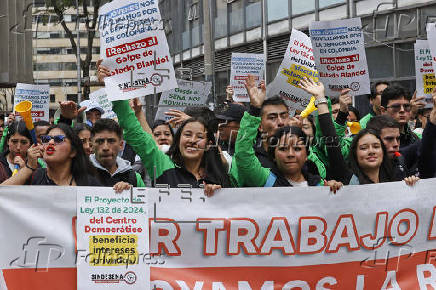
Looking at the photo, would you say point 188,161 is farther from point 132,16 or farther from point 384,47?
point 384,47

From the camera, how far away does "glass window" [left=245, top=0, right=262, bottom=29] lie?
23.7 metres

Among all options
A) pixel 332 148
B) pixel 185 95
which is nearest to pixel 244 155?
pixel 332 148

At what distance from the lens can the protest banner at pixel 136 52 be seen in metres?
5.83

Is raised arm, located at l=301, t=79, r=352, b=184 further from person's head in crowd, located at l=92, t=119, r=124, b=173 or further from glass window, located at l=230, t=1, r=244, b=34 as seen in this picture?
glass window, located at l=230, t=1, r=244, b=34

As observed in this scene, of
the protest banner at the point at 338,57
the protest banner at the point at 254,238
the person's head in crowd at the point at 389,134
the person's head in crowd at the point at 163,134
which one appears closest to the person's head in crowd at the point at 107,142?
the protest banner at the point at 254,238

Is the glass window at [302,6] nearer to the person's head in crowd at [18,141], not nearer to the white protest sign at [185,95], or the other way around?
the white protest sign at [185,95]

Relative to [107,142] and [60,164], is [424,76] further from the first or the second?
[60,164]

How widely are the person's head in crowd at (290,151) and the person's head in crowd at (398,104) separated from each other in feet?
5.53

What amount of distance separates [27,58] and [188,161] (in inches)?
1723

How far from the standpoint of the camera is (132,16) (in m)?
6.13

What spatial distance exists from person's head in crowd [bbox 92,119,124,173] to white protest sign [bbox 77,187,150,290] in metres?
0.76

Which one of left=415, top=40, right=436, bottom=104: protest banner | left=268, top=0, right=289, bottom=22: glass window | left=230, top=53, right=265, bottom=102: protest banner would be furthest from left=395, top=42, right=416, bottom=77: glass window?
left=415, top=40, right=436, bottom=104: protest banner

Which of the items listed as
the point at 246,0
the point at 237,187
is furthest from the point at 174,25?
the point at 237,187

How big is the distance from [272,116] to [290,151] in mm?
763
